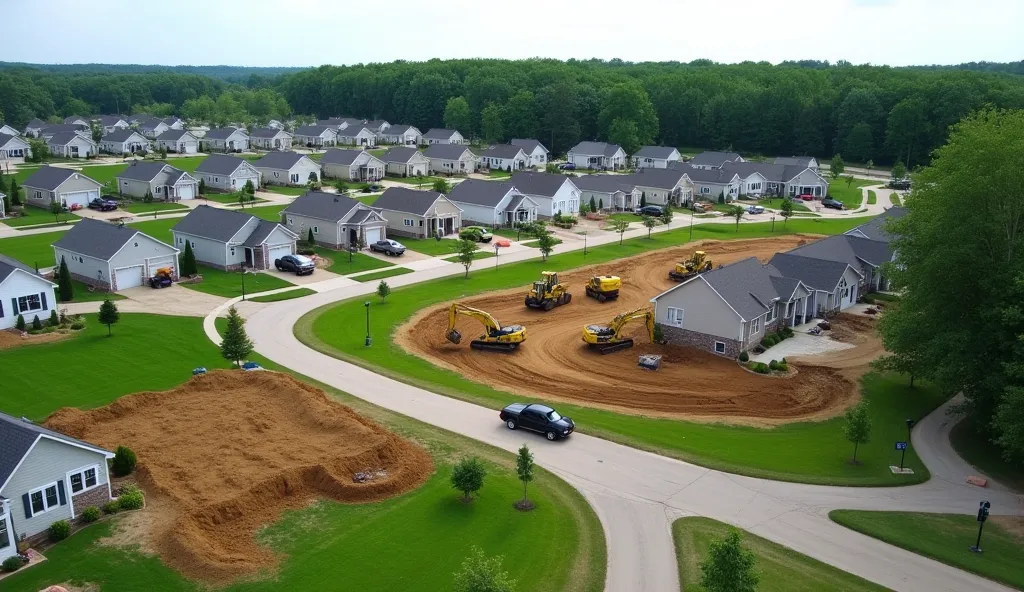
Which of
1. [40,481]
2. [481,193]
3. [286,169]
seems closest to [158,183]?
[286,169]

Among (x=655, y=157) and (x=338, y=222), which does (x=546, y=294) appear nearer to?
(x=338, y=222)

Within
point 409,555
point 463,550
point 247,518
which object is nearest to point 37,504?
point 247,518

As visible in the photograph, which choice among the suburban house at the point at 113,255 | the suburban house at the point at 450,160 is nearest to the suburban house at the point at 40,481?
the suburban house at the point at 113,255

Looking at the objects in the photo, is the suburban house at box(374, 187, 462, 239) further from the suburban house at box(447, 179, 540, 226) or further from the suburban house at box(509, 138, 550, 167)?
the suburban house at box(509, 138, 550, 167)

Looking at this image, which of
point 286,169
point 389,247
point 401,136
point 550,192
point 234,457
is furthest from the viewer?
point 401,136

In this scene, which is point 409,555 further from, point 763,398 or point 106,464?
point 763,398
